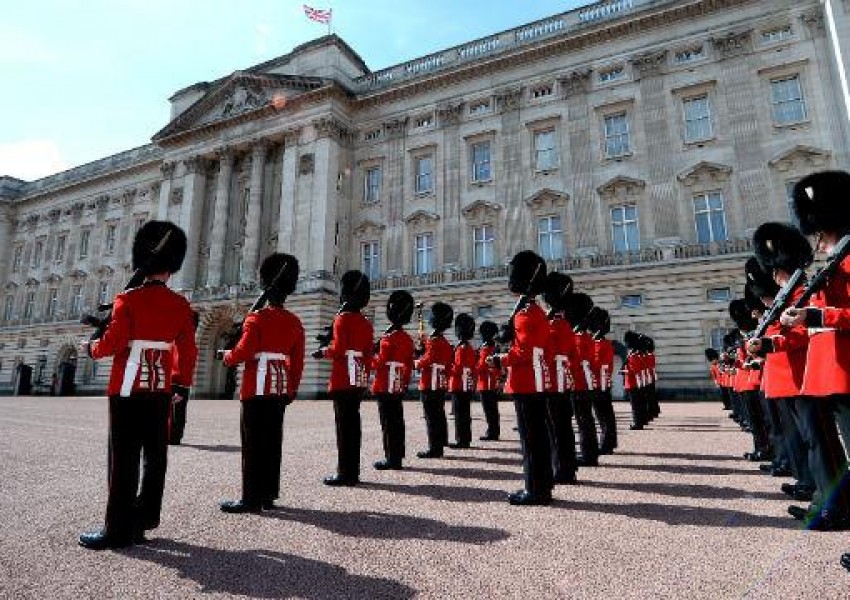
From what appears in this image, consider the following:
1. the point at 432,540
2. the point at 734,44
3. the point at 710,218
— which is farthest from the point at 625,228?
the point at 432,540

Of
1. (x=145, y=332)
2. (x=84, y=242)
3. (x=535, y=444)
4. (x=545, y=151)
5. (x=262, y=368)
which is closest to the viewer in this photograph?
(x=145, y=332)

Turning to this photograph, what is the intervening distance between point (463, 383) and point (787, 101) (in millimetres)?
20373

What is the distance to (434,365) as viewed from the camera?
8266mm

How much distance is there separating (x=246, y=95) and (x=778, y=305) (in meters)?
34.0

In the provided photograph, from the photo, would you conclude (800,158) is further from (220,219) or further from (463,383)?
(220,219)

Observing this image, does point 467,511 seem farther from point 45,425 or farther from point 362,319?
point 45,425

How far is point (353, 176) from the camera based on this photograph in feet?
98.5

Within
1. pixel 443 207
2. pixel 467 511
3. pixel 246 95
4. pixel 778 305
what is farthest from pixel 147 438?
pixel 246 95

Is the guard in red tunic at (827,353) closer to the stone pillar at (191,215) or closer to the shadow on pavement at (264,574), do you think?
the shadow on pavement at (264,574)

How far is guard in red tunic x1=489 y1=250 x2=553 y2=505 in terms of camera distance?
4.70 meters

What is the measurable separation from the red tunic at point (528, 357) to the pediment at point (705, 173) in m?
20.0

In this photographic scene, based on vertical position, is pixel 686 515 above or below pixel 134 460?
below

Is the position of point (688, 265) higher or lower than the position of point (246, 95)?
lower

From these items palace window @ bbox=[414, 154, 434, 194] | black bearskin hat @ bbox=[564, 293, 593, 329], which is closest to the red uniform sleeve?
black bearskin hat @ bbox=[564, 293, 593, 329]
